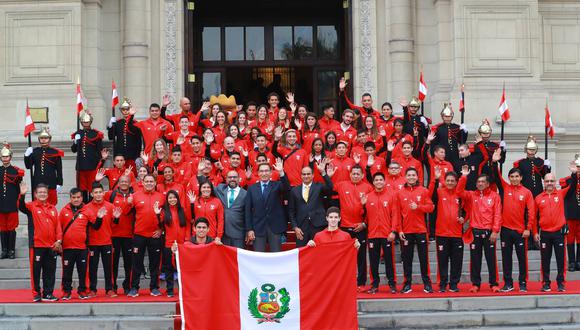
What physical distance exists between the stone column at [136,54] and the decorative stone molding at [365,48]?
5090mm

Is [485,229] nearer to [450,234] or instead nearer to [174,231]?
[450,234]

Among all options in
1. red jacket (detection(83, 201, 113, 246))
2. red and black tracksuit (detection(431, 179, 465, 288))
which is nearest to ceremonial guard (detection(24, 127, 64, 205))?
red jacket (detection(83, 201, 113, 246))

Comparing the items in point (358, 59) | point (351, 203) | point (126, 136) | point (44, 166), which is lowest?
point (351, 203)

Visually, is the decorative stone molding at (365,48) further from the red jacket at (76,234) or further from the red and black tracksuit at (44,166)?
the red jacket at (76,234)

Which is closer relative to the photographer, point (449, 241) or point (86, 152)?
point (449, 241)

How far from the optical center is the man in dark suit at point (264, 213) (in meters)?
13.5

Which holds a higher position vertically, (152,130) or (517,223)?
(152,130)

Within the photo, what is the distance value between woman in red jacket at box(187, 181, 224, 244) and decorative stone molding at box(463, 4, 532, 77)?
26.6 ft

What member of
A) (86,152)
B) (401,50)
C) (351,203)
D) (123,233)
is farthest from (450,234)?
(401,50)

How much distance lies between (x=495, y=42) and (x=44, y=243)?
11.2 m

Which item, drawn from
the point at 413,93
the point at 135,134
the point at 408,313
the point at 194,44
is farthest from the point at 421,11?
the point at 408,313

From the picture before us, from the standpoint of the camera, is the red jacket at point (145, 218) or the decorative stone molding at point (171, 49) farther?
the decorative stone molding at point (171, 49)

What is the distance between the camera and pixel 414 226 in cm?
1334

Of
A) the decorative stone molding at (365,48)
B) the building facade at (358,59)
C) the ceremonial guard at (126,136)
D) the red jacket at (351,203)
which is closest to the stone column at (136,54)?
the building facade at (358,59)
